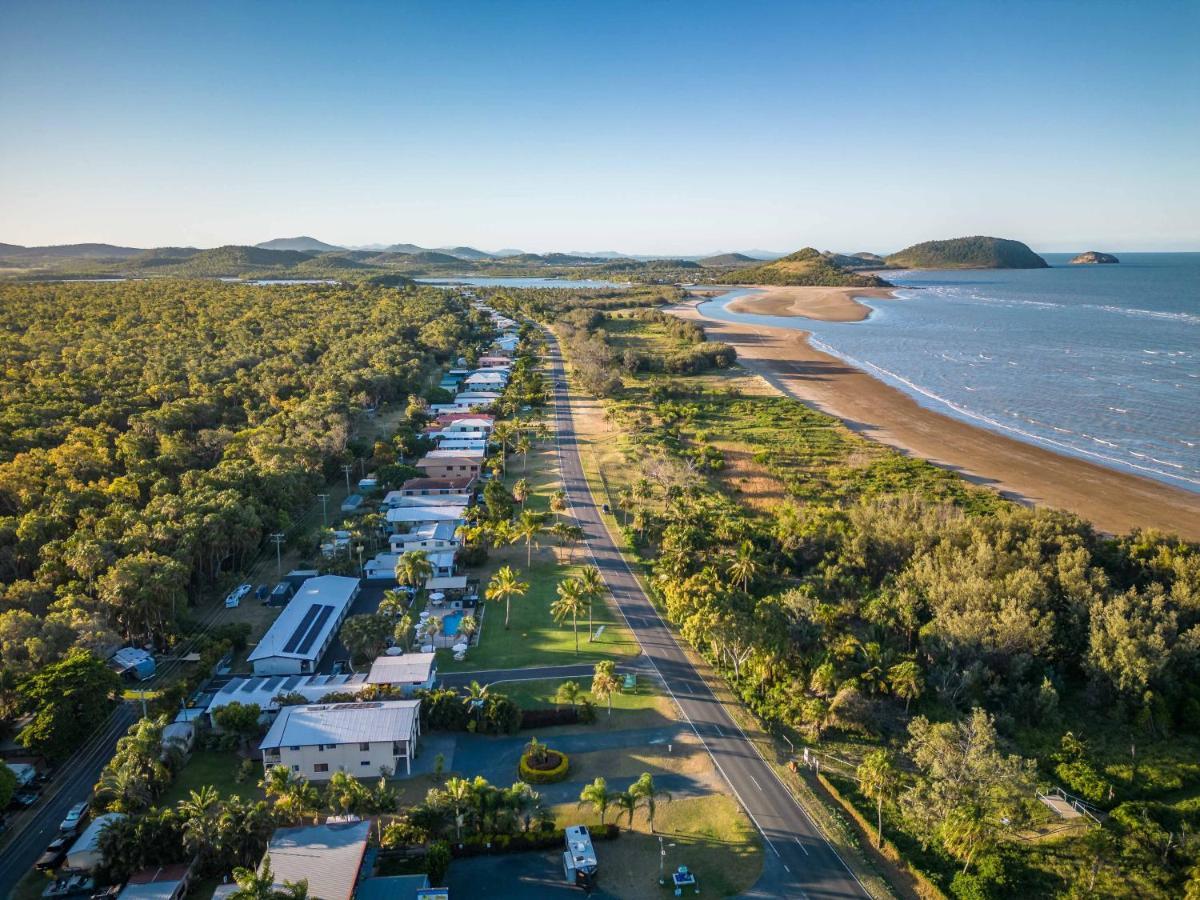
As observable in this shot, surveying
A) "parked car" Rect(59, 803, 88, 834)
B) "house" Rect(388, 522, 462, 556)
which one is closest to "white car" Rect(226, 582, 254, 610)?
"house" Rect(388, 522, 462, 556)

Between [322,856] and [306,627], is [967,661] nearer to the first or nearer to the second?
[322,856]

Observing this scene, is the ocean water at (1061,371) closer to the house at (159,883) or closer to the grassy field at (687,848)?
the grassy field at (687,848)

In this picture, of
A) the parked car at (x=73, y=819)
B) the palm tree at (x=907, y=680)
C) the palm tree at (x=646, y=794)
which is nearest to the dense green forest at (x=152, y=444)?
the parked car at (x=73, y=819)

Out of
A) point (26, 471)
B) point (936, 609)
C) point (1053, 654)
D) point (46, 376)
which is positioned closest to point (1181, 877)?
point (1053, 654)

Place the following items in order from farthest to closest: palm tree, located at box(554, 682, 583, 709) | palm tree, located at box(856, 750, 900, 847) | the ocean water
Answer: the ocean water < palm tree, located at box(554, 682, 583, 709) < palm tree, located at box(856, 750, 900, 847)

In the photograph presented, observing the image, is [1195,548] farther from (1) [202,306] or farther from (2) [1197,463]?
(1) [202,306]

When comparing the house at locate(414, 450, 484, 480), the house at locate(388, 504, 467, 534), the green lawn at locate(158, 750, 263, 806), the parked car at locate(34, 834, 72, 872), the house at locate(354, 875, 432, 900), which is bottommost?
the green lawn at locate(158, 750, 263, 806)

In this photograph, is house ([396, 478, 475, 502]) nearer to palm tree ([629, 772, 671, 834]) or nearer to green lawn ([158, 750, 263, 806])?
green lawn ([158, 750, 263, 806])

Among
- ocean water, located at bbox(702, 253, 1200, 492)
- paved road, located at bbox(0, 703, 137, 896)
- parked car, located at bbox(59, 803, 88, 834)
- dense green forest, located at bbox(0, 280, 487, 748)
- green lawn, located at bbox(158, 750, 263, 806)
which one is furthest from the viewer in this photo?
ocean water, located at bbox(702, 253, 1200, 492)
